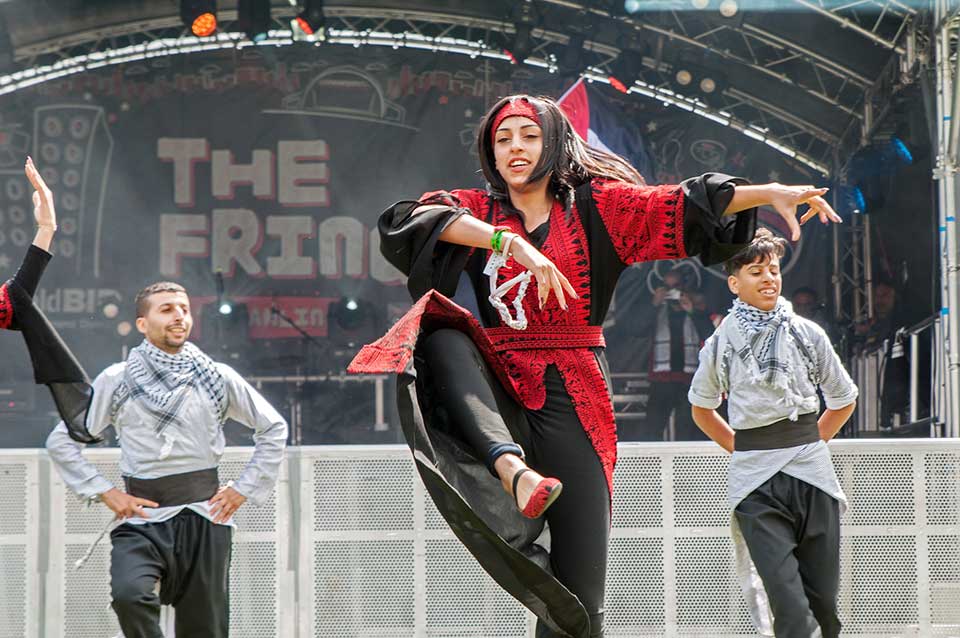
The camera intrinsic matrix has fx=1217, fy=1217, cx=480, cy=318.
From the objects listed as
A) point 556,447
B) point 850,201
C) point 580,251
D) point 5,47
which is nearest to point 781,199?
point 580,251

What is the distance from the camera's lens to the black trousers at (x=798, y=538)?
4082 millimetres

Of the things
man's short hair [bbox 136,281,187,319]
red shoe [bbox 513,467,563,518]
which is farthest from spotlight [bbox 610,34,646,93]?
red shoe [bbox 513,467,563,518]

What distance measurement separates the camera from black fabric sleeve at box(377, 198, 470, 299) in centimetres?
273

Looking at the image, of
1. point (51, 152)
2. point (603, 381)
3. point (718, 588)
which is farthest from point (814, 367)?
point (51, 152)

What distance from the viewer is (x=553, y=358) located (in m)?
2.79

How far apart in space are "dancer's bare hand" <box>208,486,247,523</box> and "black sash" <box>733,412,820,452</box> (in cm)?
186

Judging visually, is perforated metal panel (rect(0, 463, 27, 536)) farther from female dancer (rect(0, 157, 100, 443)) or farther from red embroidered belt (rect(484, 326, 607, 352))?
red embroidered belt (rect(484, 326, 607, 352))

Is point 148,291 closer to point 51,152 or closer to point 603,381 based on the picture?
point 603,381

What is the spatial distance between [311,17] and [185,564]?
23.4 ft

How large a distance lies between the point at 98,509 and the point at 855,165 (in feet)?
24.2

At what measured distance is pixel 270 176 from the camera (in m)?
11.2

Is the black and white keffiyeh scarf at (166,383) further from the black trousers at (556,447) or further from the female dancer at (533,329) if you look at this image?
the black trousers at (556,447)

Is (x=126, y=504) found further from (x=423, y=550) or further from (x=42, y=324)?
(x=423, y=550)

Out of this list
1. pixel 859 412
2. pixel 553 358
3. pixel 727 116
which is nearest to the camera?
pixel 553 358
